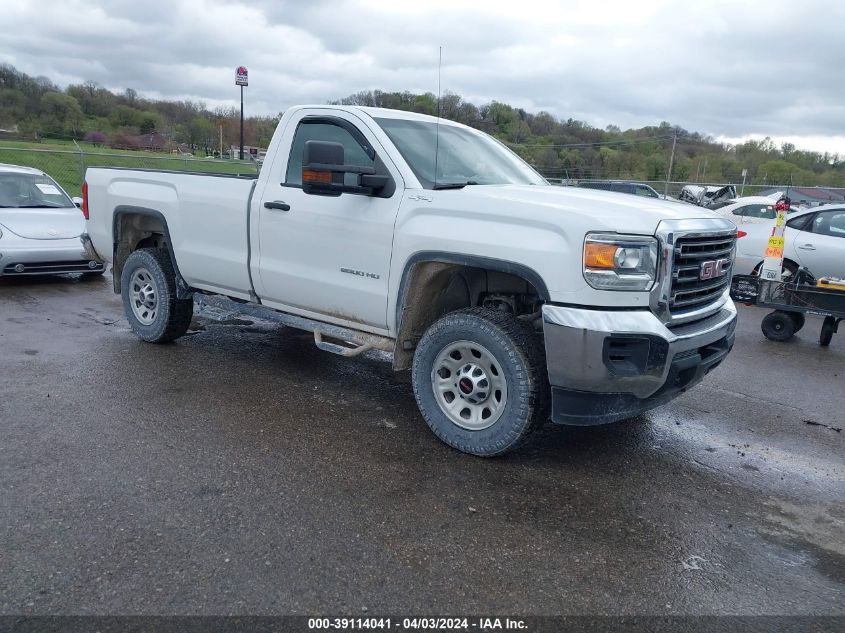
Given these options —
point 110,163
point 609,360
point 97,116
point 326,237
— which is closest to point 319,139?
point 326,237

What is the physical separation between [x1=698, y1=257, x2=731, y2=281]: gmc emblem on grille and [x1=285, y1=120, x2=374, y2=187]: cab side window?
230cm

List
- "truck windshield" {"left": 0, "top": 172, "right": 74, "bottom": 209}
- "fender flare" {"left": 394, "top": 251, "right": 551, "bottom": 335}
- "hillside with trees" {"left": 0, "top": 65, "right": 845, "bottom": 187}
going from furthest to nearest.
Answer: "hillside with trees" {"left": 0, "top": 65, "right": 845, "bottom": 187}, "truck windshield" {"left": 0, "top": 172, "right": 74, "bottom": 209}, "fender flare" {"left": 394, "top": 251, "right": 551, "bottom": 335}

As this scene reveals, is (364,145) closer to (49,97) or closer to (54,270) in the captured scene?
(54,270)

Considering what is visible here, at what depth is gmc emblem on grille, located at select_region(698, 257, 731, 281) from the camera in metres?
4.07

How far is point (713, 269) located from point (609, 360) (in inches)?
42.2

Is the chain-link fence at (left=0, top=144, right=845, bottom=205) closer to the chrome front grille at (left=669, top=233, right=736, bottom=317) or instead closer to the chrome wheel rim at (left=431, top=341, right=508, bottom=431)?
the chrome wheel rim at (left=431, top=341, right=508, bottom=431)

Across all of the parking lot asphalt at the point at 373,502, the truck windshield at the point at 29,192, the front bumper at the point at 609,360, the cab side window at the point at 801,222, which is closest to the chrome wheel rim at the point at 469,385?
the parking lot asphalt at the point at 373,502

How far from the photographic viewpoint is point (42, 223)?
31.1ft

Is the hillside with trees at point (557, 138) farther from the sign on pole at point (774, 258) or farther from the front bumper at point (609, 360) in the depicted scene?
the front bumper at point (609, 360)

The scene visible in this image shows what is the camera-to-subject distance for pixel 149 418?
184 inches

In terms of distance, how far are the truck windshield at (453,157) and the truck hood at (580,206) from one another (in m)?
0.33

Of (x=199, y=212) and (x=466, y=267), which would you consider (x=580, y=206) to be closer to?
(x=466, y=267)

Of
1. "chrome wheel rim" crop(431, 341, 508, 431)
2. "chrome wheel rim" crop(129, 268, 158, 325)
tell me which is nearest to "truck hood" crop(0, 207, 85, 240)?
"chrome wheel rim" crop(129, 268, 158, 325)

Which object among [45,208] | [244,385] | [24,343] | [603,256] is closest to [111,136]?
[45,208]
